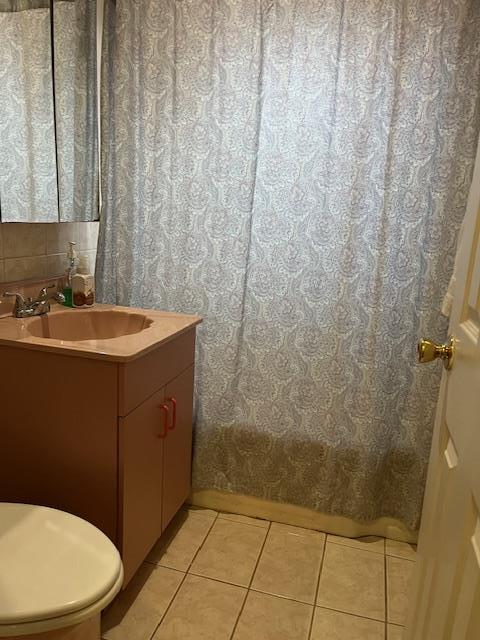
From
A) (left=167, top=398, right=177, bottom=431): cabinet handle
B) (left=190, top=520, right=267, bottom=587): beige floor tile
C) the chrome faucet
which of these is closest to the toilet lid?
(left=167, top=398, right=177, bottom=431): cabinet handle

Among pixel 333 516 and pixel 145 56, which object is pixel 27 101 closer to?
pixel 145 56

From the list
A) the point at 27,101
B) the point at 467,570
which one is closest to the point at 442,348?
the point at 467,570

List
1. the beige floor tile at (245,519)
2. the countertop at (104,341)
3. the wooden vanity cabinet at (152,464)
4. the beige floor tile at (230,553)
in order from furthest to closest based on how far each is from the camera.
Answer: the beige floor tile at (245,519)
the beige floor tile at (230,553)
the wooden vanity cabinet at (152,464)
the countertop at (104,341)

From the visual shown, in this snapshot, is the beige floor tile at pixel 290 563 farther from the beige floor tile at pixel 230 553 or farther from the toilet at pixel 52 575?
the toilet at pixel 52 575

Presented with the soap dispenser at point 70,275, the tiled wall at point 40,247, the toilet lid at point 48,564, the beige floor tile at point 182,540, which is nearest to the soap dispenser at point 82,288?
the soap dispenser at point 70,275

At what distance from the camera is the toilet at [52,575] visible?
96 cm

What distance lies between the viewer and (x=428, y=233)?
1.70 metres

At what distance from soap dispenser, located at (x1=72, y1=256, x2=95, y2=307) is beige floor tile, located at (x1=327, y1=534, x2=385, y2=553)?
1.33 m

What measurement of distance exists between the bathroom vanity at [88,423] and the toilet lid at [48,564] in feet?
0.67

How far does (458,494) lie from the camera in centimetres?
81

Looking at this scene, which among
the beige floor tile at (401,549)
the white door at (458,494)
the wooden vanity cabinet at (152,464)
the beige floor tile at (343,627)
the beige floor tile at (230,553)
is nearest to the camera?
the white door at (458,494)

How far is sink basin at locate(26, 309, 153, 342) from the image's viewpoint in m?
1.72

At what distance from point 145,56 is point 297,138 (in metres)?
0.64

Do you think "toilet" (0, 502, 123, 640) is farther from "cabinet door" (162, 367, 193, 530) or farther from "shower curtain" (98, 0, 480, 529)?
"shower curtain" (98, 0, 480, 529)
